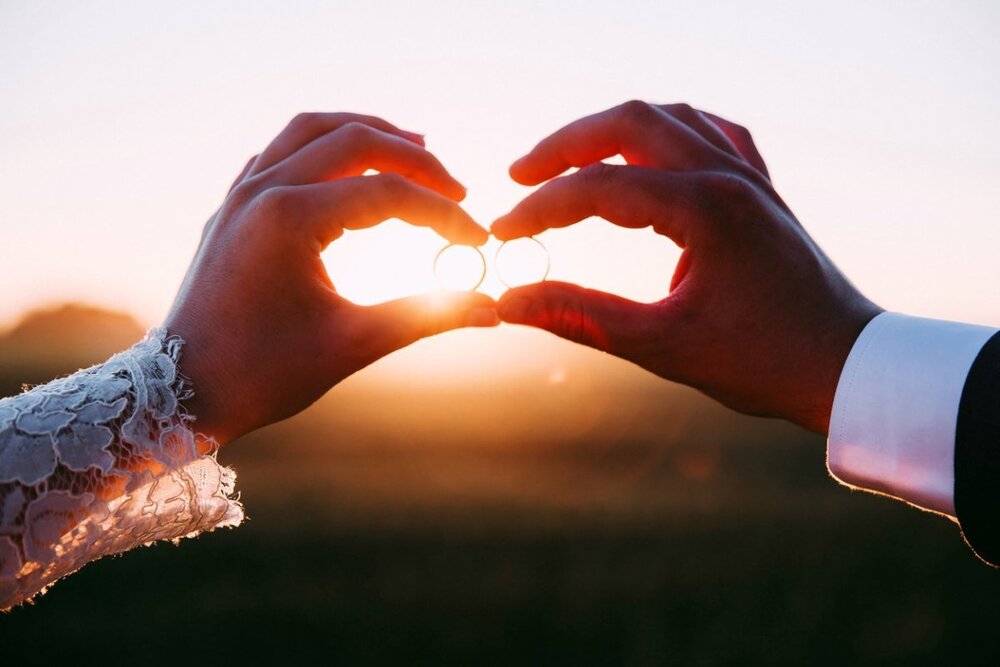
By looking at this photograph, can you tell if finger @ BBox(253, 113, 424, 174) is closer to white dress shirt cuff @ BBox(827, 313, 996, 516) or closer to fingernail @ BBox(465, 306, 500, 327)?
fingernail @ BBox(465, 306, 500, 327)

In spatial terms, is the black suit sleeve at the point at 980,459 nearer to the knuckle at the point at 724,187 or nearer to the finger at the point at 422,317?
the knuckle at the point at 724,187

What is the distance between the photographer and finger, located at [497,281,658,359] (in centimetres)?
288

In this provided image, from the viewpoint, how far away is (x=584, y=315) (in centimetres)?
295

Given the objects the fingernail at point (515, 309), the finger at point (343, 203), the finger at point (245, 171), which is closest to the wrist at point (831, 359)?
the fingernail at point (515, 309)

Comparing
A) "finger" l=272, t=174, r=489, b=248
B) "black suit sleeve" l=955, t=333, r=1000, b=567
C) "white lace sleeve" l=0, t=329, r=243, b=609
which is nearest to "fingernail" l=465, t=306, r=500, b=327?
"finger" l=272, t=174, r=489, b=248

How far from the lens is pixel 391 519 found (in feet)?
96.7

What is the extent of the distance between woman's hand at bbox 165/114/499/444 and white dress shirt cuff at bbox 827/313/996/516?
146cm

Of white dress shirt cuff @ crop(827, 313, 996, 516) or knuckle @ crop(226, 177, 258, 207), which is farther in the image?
knuckle @ crop(226, 177, 258, 207)

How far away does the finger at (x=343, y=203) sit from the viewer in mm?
2928

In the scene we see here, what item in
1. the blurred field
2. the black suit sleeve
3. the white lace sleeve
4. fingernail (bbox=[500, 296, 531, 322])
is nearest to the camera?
the white lace sleeve

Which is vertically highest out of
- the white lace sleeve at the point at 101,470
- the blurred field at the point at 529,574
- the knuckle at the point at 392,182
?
the knuckle at the point at 392,182

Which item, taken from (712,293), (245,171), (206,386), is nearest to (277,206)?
(245,171)

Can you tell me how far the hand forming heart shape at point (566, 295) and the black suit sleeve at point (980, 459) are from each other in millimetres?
446

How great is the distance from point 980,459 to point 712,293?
3.43 feet
